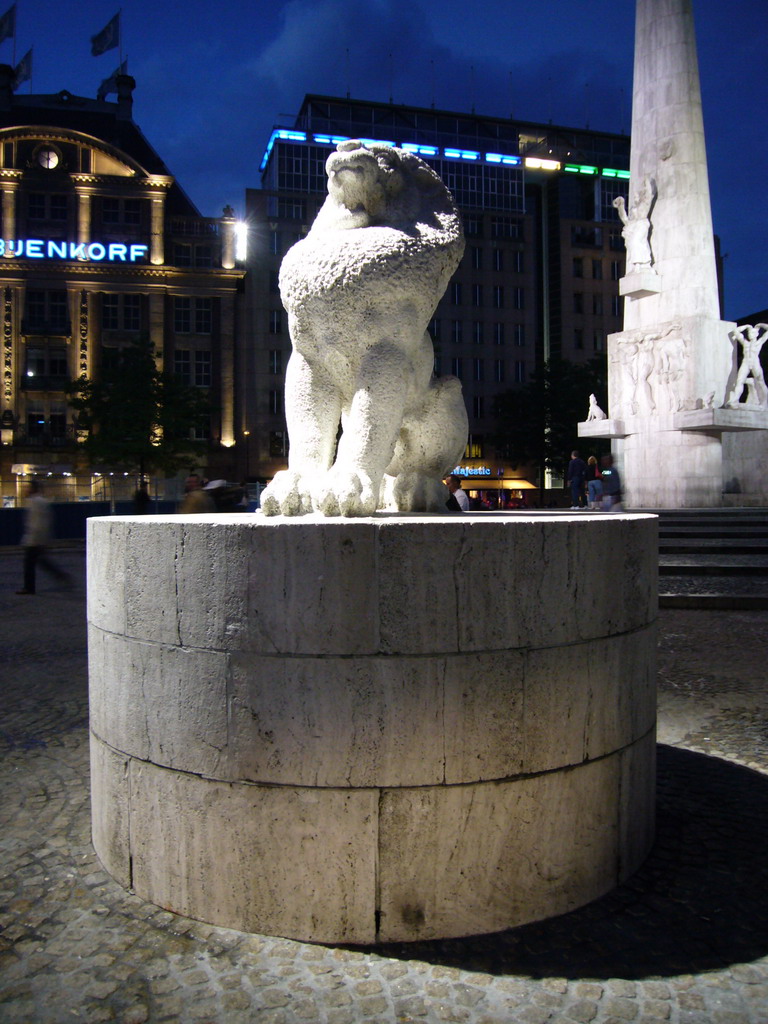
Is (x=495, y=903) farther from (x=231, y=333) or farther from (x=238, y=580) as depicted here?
(x=231, y=333)

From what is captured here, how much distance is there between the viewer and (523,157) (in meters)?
57.6

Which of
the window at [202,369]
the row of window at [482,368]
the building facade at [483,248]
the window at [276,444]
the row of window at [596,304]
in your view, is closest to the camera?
the window at [202,369]

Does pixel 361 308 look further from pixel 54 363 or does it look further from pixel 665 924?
pixel 54 363

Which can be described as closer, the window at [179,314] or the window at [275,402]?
the window at [179,314]

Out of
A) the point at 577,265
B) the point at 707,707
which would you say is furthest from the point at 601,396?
the point at 707,707

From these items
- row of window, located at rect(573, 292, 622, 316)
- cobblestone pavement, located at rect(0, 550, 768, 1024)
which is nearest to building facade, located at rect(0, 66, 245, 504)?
row of window, located at rect(573, 292, 622, 316)

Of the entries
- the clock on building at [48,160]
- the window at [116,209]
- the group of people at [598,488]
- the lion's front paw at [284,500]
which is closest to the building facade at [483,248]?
the window at [116,209]

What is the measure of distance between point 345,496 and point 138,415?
34.7 m

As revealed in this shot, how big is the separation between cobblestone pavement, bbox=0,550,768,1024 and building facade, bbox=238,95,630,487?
1611 inches

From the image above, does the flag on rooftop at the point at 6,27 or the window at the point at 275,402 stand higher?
the flag on rooftop at the point at 6,27

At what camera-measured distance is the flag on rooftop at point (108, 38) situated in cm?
4953

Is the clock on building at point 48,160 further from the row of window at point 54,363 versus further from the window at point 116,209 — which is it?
the row of window at point 54,363

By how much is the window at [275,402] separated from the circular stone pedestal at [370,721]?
43.8 metres

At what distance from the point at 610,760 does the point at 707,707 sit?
8.07 feet
